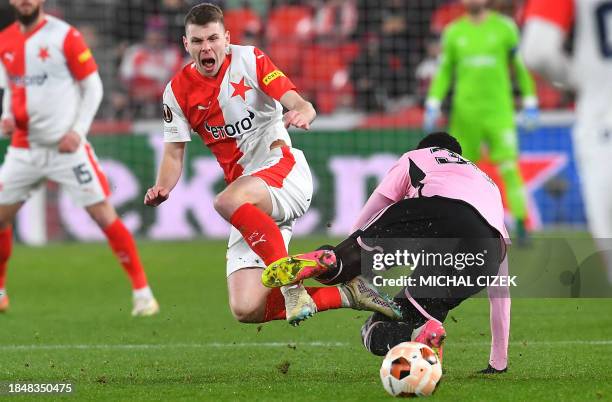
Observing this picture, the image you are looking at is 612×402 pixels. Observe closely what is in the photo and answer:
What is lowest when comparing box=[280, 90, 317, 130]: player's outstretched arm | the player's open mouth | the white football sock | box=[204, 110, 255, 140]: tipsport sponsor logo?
the white football sock

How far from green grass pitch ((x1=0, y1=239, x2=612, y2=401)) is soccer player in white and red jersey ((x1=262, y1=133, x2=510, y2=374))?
0.29 m

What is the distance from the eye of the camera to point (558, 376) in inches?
240

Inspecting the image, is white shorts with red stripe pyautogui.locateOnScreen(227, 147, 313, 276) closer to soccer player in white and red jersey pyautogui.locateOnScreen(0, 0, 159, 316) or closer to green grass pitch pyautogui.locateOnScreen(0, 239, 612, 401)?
green grass pitch pyautogui.locateOnScreen(0, 239, 612, 401)

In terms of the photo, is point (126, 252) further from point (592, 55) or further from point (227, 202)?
point (592, 55)

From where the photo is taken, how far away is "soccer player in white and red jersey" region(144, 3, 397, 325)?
21.1 ft

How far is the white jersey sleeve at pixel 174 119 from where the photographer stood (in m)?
6.89

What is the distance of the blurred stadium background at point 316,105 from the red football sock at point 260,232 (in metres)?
8.40

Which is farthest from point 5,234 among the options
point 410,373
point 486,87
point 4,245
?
point 486,87

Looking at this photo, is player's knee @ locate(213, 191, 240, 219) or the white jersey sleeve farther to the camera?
the white jersey sleeve

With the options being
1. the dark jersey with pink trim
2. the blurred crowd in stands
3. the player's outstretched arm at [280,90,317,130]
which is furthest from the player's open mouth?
the blurred crowd in stands

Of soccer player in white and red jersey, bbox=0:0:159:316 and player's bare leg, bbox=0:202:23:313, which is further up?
soccer player in white and red jersey, bbox=0:0:159:316

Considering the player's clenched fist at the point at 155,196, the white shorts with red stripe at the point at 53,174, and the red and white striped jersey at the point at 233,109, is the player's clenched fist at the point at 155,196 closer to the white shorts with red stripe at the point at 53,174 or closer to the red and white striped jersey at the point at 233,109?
the red and white striped jersey at the point at 233,109
